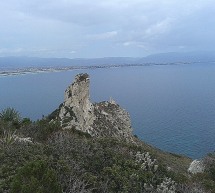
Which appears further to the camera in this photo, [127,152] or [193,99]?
[193,99]

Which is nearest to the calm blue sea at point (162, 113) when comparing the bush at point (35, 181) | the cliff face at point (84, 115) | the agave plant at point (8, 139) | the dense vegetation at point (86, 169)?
the cliff face at point (84, 115)

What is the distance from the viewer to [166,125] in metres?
89.9

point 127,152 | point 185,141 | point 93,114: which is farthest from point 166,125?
point 127,152

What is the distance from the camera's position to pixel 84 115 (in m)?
40.2

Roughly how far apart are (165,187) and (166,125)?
3113 inches

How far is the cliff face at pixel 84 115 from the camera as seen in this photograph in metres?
38.9

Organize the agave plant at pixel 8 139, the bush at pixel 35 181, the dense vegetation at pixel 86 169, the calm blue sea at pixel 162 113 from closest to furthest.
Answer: the bush at pixel 35 181, the dense vegetation at pixel 86 169, the agave plant at pixel 8 139, the calm blue sea at pixel 162 113

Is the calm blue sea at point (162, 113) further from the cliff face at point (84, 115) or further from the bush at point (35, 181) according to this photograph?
the bush at point (35, 181)

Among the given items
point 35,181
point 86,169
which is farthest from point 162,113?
point 35,181

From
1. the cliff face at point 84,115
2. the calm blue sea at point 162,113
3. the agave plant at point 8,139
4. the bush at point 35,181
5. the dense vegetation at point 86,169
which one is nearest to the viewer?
the bush at point 35,181

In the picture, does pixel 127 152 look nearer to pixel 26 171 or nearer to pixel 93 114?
pixel 26 171

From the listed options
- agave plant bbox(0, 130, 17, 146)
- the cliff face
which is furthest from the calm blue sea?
agave plant bbox(0, 130, 17, 146)

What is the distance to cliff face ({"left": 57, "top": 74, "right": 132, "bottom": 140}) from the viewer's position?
38.9 meters

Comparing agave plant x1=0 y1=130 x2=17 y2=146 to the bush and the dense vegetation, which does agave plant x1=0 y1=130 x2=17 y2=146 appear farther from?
the bush
